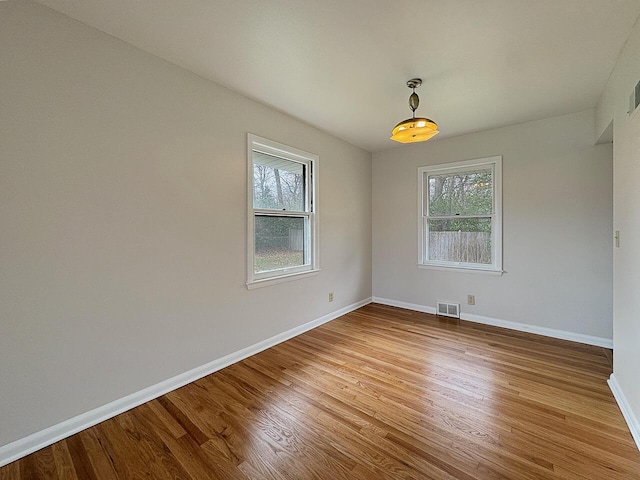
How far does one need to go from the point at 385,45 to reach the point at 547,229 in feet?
Result: 9.18

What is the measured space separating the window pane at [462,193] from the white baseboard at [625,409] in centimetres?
207

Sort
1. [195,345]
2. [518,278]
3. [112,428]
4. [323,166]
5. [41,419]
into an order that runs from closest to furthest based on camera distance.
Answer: [41,419]
[112,428]
[195,345]
[518,278]
[323,166]

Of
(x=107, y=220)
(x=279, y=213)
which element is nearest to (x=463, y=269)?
(x=279, y=213)

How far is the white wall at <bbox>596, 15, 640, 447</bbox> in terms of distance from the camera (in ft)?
5.64

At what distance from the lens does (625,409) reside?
6.10 feet

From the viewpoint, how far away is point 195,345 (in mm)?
2393

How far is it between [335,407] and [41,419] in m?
1.78

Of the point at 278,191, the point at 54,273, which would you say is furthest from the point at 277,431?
the point at 278,191

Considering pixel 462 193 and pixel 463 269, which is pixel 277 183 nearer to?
pixel 462 193

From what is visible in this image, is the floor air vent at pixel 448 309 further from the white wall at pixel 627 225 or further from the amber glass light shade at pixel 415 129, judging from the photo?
the amber glass light shade at pixel 415 129

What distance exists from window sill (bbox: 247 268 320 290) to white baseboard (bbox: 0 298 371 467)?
601 mm

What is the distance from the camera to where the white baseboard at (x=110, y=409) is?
158cm

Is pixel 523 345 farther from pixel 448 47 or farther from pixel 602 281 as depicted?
pixel 448 47

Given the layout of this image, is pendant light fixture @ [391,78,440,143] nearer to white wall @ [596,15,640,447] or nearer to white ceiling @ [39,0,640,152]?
white ceiling @ [39,0,640,152]
